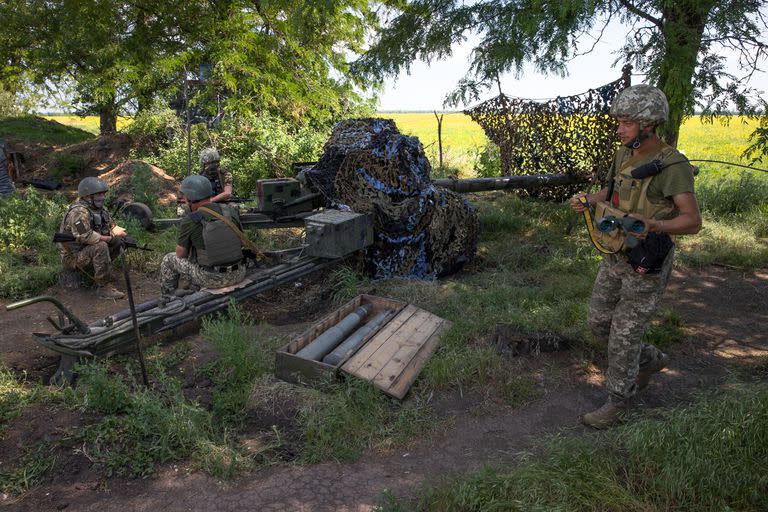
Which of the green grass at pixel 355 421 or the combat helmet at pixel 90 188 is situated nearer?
the green grass at pixel 355 421

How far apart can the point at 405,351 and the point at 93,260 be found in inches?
168

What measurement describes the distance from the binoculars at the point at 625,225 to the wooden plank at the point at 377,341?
2.06m

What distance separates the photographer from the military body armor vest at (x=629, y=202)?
3635 millimetres

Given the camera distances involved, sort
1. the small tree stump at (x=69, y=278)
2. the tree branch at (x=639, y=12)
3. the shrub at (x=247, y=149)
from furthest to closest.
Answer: the shrub at (x=247, y=149), the small tree stump at (x=69, y=278), the tree branch at (x=639, y=12)

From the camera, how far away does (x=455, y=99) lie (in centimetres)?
856

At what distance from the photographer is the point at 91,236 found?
6.75m

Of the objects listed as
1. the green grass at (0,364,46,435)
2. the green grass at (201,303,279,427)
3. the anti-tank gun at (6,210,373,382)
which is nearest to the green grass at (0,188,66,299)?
the anti-tank gun at (6,210,373,382)

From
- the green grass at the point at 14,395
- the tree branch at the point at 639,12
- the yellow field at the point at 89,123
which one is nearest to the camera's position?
the green grass at the point at 14,395

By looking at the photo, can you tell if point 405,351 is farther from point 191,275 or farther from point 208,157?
point 208,157

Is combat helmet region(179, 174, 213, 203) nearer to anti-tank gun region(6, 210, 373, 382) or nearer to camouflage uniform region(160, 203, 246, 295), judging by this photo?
camouflage uniform region(160, 203, 246, 295)

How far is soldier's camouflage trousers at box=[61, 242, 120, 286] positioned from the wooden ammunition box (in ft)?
10.7

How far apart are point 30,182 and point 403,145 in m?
9.30

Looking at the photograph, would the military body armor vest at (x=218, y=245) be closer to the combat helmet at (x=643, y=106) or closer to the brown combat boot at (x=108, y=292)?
the brown combat boot at (x=108, y=292)

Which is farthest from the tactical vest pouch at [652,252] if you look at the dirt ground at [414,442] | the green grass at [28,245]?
the green grass at [28,245]
